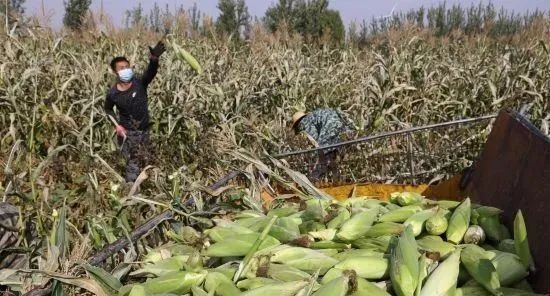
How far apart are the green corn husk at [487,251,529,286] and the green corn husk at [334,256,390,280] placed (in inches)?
13.3

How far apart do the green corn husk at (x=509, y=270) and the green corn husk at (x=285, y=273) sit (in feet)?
1.92

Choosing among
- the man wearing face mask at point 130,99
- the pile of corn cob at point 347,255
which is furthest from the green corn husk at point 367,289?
the man wearing face mask at point 130,99

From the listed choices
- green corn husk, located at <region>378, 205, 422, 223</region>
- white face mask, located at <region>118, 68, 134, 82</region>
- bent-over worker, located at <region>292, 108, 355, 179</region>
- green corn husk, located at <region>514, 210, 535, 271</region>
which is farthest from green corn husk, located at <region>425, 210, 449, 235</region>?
white face mask, located at <region>118, 68, 134, 82</region>

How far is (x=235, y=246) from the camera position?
197cm

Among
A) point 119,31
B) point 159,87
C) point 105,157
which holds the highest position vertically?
point 119,31

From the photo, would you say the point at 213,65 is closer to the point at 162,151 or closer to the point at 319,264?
the point at 162,151

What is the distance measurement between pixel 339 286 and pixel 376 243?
0.45 metres

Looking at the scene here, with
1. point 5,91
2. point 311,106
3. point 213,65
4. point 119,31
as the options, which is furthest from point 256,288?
point 119,31

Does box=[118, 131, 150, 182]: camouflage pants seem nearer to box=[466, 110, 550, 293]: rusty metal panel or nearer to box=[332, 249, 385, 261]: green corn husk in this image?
box=[466, 110, 550, 293]: rusty metal panel

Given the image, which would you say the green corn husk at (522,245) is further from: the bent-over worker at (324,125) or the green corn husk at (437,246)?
the bent-over worker at (324,125)

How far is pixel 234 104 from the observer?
6.51 meters

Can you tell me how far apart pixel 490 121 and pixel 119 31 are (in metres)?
6.26

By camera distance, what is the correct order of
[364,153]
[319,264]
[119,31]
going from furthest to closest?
[119,31] < [364,153] < [319,264]

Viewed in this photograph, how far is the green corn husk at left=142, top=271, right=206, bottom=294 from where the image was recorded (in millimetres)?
1789
